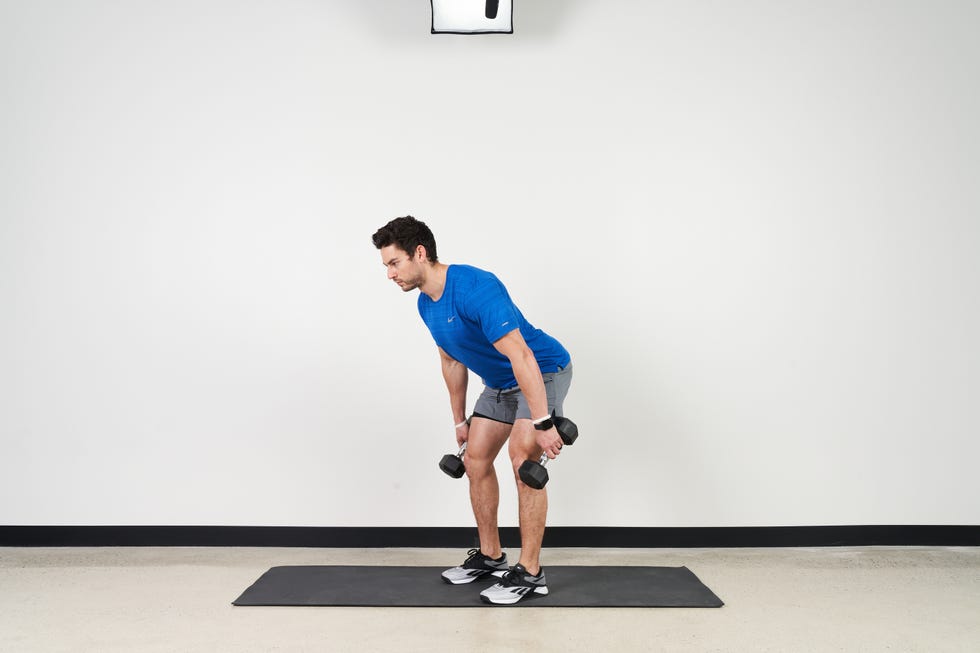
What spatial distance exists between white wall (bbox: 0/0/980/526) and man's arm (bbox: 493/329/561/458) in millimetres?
1021

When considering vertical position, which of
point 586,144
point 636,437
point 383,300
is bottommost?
point 636,437

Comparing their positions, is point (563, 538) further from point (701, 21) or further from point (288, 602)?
point (701, 21)

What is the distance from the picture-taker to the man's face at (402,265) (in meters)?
2.87

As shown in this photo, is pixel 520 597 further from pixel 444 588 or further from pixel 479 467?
pixel 479 467

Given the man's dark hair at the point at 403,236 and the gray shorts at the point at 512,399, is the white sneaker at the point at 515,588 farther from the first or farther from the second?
the man's dark hair at the point at 403,236

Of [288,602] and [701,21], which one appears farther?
[701,21]

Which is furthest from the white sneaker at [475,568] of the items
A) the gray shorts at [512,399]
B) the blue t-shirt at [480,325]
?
the blue t-shirt at [480,325]

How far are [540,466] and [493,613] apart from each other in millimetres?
502

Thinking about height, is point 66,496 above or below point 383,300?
below

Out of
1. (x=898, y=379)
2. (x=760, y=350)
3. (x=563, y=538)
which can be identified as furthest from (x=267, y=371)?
(x=898, y=379)

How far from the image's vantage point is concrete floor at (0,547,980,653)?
2.52 metres

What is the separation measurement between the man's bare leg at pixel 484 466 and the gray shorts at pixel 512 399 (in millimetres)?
29

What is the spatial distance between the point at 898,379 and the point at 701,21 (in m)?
1.80

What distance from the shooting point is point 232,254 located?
376 centimetres
